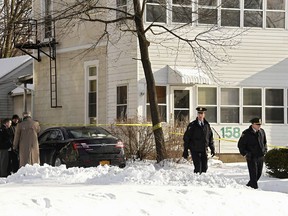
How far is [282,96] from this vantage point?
79.4 feet

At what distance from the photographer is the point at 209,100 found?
23.6 m

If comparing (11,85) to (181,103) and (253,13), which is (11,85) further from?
(253,13)


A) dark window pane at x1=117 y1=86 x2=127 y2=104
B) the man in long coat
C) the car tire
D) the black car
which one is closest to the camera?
the man in long coat

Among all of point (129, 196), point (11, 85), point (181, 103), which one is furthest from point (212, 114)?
point (11, 85)

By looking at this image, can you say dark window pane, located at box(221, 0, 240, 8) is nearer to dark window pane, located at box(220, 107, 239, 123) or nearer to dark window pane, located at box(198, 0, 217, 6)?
dark window pane, located at box(198, 0, 217, 6)

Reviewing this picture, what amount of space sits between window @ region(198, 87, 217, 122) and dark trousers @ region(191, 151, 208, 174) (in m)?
9.06

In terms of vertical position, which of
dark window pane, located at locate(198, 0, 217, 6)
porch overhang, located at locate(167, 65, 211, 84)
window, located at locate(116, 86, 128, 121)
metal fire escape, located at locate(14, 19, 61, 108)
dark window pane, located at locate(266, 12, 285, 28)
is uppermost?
dark window pane, located at locate(198, 0, 217, 6)

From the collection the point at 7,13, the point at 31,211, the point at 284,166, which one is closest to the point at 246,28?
the point at 284,166

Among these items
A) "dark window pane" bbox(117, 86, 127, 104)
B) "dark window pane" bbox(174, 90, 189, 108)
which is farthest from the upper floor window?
"dark window pane" bbox(117, 86, 127, 104)

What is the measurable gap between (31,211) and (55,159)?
9.67 metres

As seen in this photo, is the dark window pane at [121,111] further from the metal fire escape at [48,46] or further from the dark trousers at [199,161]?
the dark trousers at [199,161]

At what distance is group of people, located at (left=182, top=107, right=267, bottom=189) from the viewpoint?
13391mm

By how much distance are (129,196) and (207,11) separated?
15.0m

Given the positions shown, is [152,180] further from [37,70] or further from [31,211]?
[37,70]
